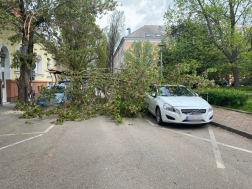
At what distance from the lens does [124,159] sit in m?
4.08

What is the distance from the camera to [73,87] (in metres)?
9.45

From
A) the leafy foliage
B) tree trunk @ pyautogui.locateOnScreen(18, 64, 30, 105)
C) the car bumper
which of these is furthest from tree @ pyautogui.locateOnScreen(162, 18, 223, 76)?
tree trunk @ pyautogui.locateOnScreen(18, 64, 30, 105)

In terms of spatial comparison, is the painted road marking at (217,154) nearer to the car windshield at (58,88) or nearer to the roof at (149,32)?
the car windshield at (58,88)

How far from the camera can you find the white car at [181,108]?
7.04m

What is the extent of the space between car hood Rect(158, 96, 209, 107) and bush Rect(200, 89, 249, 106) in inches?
170

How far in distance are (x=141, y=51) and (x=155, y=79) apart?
2166 centimetres

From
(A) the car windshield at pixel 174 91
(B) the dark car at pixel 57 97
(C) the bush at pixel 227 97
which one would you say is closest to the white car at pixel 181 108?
(A) the car windshield at pixel 174 91

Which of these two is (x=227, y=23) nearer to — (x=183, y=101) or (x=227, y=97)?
(x=227, y=97)

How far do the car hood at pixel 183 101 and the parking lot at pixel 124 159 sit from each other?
109 cm

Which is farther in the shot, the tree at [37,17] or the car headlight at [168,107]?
the tree at [37,17]

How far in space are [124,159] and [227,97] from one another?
9.26 m

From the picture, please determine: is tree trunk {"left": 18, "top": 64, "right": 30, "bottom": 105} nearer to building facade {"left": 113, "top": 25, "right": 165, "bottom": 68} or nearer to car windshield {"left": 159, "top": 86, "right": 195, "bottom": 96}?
car windshield {"left": 159, "top": 86, "right": 195, "bottom": 96}

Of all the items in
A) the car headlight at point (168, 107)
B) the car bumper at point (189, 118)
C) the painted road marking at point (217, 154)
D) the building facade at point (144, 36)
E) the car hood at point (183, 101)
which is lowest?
the painted road marking at point (217, 154)

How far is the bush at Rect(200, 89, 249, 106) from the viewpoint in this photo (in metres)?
10.9
